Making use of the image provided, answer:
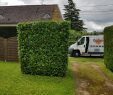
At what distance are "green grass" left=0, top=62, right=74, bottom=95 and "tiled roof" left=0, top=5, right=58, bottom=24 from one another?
95.7 feet

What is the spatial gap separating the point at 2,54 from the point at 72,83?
34.3 feet

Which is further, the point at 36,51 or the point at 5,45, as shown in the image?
the point at 5,45

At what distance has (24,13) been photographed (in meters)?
51.4

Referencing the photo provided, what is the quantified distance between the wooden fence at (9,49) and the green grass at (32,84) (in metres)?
6.01

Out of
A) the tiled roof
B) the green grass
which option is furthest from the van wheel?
the green grass

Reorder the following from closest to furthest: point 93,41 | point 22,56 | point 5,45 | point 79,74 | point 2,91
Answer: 1. point 2,91
2. point 22,56
3. point 79,74
4. point 5,45
5. point 93,41

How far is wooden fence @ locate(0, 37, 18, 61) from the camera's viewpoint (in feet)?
87.5

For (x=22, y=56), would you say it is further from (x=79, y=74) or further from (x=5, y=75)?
(x=79, y=74)

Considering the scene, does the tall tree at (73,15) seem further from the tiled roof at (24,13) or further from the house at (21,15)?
the tiled roof at (24,13)

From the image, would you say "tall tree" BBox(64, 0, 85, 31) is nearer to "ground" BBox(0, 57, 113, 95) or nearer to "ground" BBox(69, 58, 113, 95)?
"ground" BBox(69, 58, 113, 95)

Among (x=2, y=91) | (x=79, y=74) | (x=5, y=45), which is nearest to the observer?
(x=2, y=91)

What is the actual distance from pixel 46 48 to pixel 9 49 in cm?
775

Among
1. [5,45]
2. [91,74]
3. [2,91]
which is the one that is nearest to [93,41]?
[5,45]

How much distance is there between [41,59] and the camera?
19828mm
